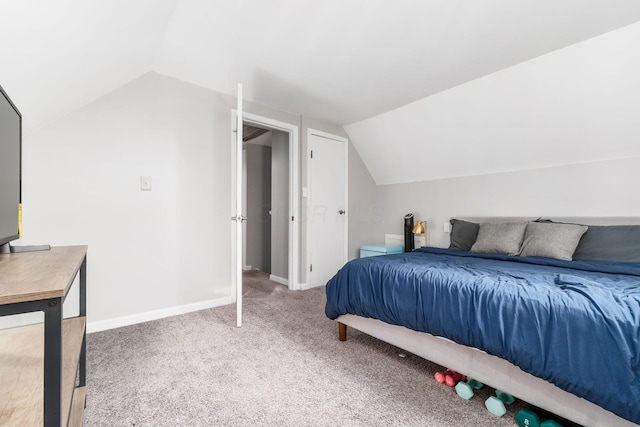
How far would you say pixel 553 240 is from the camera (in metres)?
2.46

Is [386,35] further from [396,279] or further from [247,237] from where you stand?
[247,237]

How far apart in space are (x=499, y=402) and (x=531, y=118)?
8.17 ft

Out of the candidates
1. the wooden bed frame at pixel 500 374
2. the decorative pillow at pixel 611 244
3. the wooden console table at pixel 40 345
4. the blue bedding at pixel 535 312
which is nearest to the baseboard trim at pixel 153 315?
the wooden console table at pixel 40 345

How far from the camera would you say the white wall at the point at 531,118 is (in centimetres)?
225

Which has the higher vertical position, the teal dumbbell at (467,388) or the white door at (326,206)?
the white door at (326,206)

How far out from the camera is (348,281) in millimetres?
2145

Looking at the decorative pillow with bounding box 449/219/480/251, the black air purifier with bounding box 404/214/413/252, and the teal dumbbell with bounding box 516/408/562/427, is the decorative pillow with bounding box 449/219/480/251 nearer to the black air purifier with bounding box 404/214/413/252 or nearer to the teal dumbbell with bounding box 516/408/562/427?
the black air purifier with bounding box 404/214/413/252

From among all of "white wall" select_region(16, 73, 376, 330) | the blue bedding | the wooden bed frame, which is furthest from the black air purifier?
"white wall" select_region(16, 73, 376, 330)

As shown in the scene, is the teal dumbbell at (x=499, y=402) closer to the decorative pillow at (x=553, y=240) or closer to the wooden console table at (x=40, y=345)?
the decorative pillow at (x=553, y=240)

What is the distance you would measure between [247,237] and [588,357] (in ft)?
14.9

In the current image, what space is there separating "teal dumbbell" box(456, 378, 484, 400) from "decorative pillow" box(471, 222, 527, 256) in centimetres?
144

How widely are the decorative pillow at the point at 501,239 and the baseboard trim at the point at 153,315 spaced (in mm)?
2508

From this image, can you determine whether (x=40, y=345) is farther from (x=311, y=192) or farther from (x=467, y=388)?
(x=311, y=192)

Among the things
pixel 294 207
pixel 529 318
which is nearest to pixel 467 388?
pixel 529 318
